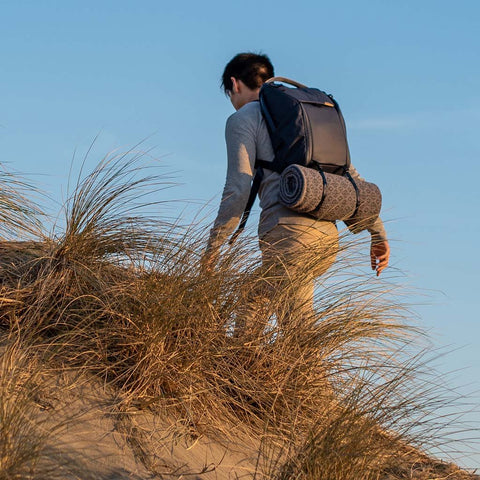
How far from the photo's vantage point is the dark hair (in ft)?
16.1

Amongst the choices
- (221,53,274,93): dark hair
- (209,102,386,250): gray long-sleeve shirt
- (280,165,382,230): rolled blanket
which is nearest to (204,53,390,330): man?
(209,102,386,250): gray long-sleeve shirt

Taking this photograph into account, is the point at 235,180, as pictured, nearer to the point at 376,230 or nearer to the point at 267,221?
the point at 267,221

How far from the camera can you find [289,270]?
14.0 ft

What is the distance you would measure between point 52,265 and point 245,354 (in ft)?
4.04

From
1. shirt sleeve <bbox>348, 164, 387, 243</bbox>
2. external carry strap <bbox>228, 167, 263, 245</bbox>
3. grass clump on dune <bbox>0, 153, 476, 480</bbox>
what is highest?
shirt sleeve <bbox>348, 164, 387, 243</bbox>

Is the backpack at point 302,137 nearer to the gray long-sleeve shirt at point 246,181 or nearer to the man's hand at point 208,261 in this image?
the gray long-sleeve shirt at point 246,181

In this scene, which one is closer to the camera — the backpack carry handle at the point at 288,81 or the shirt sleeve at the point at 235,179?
the shirt sleeve at the point at 235,179

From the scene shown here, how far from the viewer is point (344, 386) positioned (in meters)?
4.05

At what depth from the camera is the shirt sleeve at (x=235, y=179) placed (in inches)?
170

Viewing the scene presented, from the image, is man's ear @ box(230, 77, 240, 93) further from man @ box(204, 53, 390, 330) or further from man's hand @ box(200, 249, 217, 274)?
man's hand @ box(200, 249, 217, 274)

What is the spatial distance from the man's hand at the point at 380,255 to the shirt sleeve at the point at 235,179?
0.95 metres

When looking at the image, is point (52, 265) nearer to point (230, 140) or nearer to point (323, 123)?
point (230, 140)

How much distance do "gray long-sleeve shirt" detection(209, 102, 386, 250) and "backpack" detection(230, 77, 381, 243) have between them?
5 centimetres

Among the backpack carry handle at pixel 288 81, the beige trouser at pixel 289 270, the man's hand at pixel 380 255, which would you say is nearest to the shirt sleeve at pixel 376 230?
the man's hand at pixel 380 255
